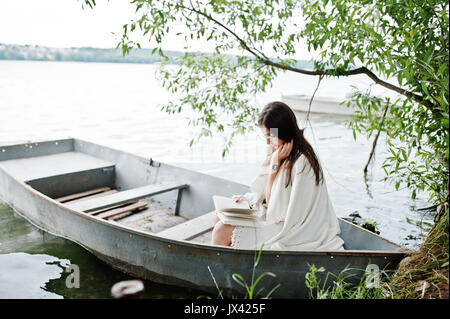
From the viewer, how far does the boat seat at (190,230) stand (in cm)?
349

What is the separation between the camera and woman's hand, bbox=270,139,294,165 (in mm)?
2693

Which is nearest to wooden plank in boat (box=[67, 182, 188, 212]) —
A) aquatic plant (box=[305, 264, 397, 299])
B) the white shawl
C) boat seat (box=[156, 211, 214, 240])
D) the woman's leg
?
boat seat (box=[156, 211, 214, 240])

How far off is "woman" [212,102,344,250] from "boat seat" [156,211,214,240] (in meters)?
0.73

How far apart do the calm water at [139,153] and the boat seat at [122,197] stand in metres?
0.51

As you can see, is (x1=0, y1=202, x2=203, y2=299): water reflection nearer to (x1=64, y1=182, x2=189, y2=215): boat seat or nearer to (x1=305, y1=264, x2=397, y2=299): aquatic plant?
(x1=64, y1=182, x2=189, y2=215): boat seat

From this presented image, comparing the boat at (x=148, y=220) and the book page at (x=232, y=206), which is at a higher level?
the book page at (x=232, y=206)

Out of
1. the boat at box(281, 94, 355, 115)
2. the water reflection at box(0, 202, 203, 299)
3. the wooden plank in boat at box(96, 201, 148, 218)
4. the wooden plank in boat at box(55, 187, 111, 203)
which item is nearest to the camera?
the water reflection at box(0, 202, 203, 299)

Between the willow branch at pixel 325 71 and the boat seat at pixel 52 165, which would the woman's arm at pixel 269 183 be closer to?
the willow branch at pixel 325 71

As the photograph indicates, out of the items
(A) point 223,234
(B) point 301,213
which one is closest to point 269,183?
(B) point 301,213

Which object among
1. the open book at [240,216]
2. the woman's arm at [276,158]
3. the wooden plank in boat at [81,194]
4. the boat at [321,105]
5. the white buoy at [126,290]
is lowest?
the wooden plank in boat at [81,194]

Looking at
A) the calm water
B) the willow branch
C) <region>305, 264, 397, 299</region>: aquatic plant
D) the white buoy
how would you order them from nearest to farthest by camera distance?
1. the white buoy
2. <region>305, 264, 397, 299</region>: aquatic plant
3. the willow branch
4. the calm water

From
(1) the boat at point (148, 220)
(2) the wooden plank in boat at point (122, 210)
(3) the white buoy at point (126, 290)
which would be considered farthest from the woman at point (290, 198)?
(2) the wooden plank in boat at point (122, 210)

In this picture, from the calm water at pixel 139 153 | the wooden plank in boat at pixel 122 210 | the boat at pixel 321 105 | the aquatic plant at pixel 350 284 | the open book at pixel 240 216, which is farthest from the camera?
the boat at pixel 321 105

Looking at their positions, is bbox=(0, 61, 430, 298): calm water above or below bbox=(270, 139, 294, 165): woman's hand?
below
